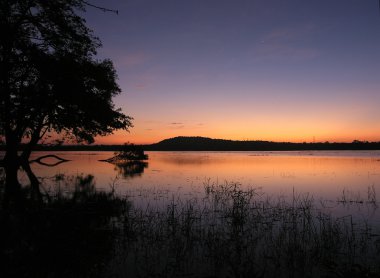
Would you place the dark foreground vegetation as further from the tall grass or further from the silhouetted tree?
the silhouetted tree

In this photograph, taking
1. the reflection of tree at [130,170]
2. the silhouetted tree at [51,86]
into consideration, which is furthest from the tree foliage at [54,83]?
the reflection of tree at [130,170]

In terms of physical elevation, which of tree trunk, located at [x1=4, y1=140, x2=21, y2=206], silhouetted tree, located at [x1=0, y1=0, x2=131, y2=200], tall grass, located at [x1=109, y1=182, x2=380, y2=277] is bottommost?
tall grass, located at [x1=109, y1=182, x2=380, y2=277]

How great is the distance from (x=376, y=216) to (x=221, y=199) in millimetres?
7511

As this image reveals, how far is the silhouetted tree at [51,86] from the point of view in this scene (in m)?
13.1

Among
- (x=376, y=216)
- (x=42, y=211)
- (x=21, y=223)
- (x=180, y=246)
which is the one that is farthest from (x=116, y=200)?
(x=376, y=216)

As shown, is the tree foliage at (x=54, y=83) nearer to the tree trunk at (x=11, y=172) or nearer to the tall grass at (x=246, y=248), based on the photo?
the tree trunk at (x=11, y=172)

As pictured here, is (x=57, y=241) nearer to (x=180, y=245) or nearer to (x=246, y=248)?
(x=180, y=245)

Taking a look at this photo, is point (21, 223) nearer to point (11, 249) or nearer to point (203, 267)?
point (11, 249)

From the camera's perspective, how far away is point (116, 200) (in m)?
17.8

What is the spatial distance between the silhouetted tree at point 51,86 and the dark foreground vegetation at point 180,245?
5.89 m

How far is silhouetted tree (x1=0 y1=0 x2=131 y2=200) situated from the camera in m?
13.1

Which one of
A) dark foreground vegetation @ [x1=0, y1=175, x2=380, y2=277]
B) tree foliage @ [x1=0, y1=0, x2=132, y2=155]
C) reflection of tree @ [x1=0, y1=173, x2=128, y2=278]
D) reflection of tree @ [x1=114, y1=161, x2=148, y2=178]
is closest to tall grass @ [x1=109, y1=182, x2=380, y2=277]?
dark foreground vegetation @ [x1=0, y1=175, x2=380, y2=277]

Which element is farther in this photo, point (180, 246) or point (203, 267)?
point (180, 246)

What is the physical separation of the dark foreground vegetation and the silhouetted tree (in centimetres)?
589
